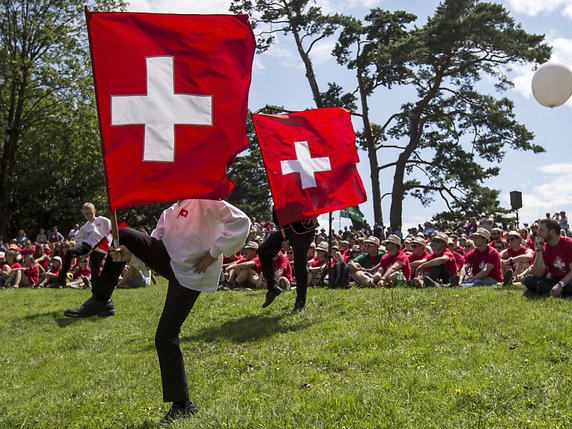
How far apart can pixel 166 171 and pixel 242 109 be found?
3.17 ft

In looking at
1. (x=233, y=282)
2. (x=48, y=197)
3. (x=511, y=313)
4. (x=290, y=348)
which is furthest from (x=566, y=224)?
(x=48, y=197)

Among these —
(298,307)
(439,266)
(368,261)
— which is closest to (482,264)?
(439,266)

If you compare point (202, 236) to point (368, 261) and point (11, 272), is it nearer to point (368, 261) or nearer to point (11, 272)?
point (368, 261)

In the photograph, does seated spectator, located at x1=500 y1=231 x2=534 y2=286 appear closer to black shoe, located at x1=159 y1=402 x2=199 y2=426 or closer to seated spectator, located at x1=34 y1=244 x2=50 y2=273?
black shoe, located at x1=159 y1=402 x2=199 y2=426

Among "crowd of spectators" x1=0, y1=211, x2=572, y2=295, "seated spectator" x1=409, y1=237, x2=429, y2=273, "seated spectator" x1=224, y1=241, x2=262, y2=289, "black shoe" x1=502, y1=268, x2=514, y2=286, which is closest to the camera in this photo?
"crowd of spectators" x1=0, y1=211, x2=572, y2=295

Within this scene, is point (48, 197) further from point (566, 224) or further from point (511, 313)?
point (511, 313)

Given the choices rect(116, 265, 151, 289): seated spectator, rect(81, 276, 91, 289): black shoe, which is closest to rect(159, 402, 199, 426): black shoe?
rect(116, 265, 151, 289): seated spectator

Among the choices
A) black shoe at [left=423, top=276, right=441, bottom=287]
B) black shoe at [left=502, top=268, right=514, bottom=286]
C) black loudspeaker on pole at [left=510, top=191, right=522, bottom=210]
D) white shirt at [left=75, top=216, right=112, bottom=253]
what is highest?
black loudspeaker on pole at [left=510, top=191, right=522, bottom=210]

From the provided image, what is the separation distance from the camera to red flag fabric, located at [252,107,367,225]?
10055mm

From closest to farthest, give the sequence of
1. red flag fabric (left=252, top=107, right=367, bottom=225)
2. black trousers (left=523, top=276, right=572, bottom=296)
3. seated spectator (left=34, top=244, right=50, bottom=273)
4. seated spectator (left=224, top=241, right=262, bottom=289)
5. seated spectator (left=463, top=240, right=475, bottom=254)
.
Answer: black trousers (left=523, top=276, right=572, bottom=296), red flag fabric (left=252, top=107, right=367, bottom=225), seated spectator (left=463, top=240, right=475, bottom=254), seated spectator (left=224, top=241, right=262, bottom=289), seated spectator (left=34, top=244, right=50, bottom=273)

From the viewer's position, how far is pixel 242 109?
6105 mm

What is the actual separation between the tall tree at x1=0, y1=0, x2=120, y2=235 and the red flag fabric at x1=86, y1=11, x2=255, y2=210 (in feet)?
101

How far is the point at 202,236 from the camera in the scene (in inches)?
224

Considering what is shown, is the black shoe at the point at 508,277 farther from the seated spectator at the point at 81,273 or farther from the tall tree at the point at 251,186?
the tall tree at the point at 251,186
